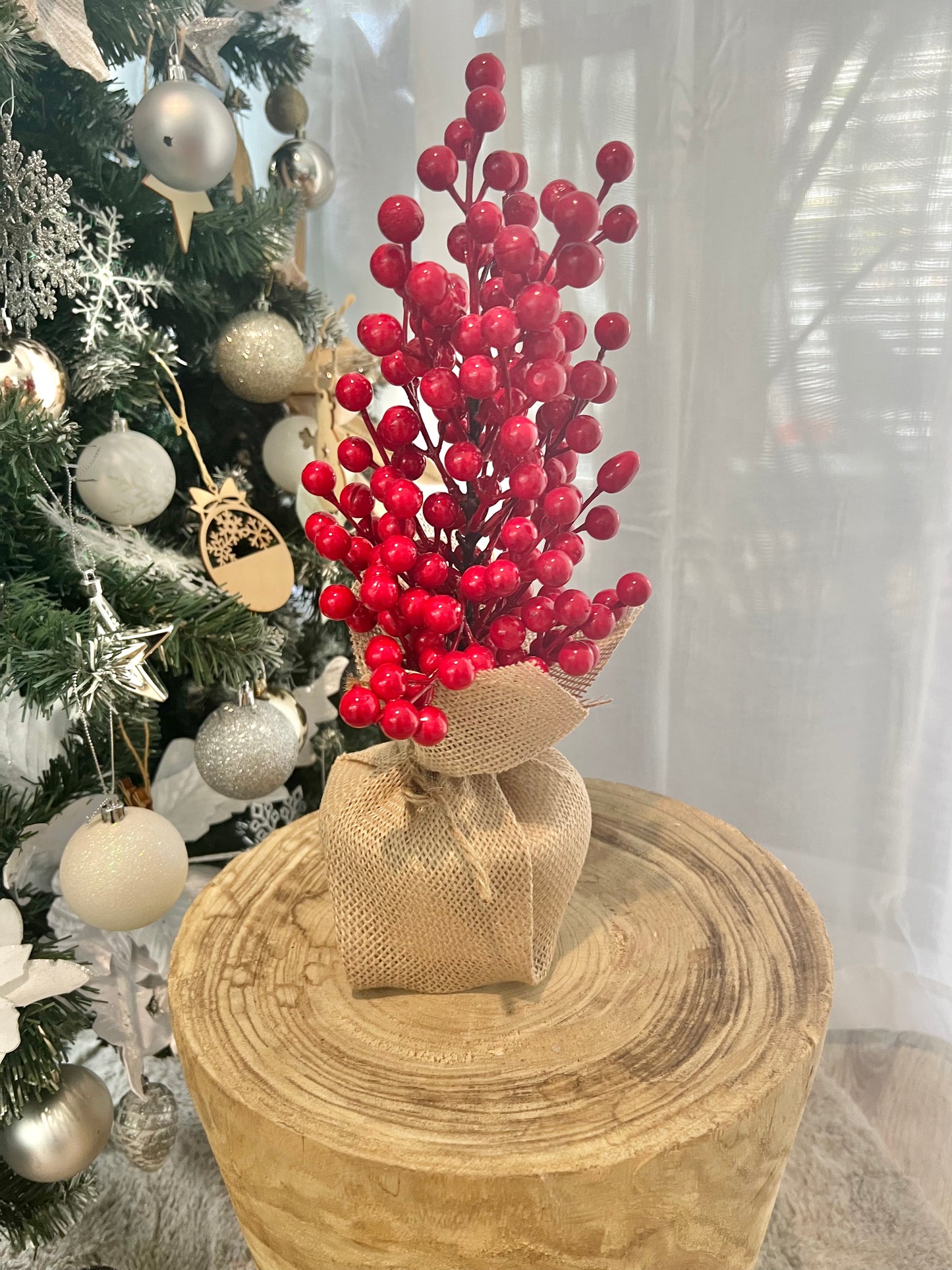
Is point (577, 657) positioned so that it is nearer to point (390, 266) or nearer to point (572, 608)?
point (572, 608)

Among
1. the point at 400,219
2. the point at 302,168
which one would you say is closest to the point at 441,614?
the point at 400,219

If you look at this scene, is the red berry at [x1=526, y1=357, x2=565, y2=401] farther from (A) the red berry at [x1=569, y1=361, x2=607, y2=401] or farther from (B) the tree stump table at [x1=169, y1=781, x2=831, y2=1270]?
(B) the tree stump table at [x1=169, y1=781, x2=831, y2=1270]

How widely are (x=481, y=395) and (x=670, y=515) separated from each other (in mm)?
613

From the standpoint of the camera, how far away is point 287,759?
1001 mm

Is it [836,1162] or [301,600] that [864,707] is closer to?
[836,1162]

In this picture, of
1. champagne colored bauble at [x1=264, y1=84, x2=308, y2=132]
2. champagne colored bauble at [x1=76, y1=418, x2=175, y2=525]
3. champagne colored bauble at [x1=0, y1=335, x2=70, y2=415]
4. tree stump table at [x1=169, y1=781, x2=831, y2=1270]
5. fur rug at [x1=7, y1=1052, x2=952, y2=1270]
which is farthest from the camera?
champagne colored bauble at [x1=264, y1=84, x2=308, y2=132]

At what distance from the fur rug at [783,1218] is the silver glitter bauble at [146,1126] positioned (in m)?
0.12

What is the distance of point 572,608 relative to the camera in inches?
23.5

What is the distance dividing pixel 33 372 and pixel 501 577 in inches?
18.1

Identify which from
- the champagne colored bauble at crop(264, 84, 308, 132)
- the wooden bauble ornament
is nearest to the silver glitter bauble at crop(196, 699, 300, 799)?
the wooden bauble ornament

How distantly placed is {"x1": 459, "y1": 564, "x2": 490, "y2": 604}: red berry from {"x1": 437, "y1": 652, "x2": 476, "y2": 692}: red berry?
4cm

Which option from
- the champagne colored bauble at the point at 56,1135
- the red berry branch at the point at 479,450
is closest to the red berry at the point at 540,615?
the red berry branch at the point at 479,450

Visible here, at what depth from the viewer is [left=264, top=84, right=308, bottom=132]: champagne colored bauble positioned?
111 centimetres

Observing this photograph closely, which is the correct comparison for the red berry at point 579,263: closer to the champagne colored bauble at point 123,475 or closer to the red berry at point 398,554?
the red berry at point 398,554
